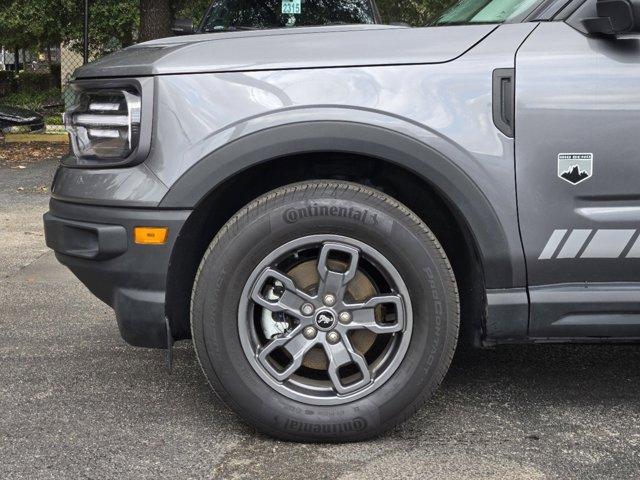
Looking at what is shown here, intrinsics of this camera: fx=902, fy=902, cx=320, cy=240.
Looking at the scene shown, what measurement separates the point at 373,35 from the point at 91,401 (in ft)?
5.59

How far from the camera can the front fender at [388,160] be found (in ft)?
9.37

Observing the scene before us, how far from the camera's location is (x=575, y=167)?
9.31 ft

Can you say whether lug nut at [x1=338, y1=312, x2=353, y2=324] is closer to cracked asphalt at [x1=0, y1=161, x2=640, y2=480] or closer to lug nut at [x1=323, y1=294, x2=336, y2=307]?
lug nut at [x1=323, y1=294, x2=336, y2=307]

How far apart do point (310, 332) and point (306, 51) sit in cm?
92

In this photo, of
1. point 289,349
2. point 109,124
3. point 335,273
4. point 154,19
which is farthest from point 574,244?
point 154,19

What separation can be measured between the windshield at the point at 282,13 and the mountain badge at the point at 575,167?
573cm

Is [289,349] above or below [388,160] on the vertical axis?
below

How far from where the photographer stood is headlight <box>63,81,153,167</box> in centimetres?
293

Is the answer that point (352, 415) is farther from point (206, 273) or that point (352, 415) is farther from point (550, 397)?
point (550, 397)

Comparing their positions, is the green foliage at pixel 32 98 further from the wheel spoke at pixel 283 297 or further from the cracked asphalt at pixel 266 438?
the wheel spoke at pixel 283 297

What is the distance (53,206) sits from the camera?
3238 millimetres

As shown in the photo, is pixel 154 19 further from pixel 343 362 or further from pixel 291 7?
pixel 343 362

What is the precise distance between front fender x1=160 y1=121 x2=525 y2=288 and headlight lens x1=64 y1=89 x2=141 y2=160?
25cm

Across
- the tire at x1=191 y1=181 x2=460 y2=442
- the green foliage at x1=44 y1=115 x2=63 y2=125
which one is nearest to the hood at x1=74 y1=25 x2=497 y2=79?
the tire at x1=191 y1=181 x2=460 y2=442
